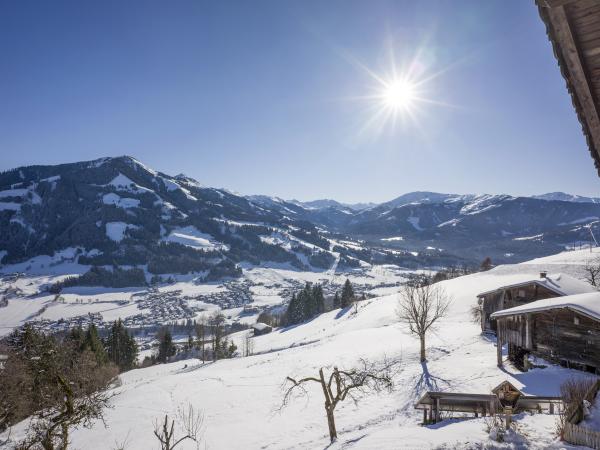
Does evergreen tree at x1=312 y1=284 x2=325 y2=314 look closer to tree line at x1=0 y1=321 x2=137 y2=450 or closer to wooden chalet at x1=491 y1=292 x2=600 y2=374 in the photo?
tree line at x1=0 y1=321 x2=137 y2=450

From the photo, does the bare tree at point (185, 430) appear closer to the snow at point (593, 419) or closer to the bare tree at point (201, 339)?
the snow at point (593, 419)

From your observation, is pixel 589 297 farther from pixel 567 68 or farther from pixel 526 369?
pixel 567 68

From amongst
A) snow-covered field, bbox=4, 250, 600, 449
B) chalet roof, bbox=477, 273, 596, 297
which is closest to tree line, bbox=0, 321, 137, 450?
snow-covered field, bbox=4, 250, 600, 449

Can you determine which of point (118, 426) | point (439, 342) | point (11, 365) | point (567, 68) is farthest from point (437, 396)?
point (11, 365)

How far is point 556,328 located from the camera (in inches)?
1015

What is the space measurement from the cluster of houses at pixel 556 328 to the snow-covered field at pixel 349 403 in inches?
47.6

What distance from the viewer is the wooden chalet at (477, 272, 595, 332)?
33.5 meters

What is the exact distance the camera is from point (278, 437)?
27.2 m

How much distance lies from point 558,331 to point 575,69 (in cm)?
2809

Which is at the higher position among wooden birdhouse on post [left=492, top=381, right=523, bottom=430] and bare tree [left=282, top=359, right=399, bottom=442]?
wooden birdhouse on post [left=492, top=381, right=523, bottom=430]

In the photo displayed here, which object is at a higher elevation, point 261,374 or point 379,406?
point 379,406

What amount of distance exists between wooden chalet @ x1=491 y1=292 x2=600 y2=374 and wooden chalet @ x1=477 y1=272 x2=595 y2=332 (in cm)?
780

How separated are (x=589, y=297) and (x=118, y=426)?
1684 inches

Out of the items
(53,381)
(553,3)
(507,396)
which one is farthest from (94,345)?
(553,3)
